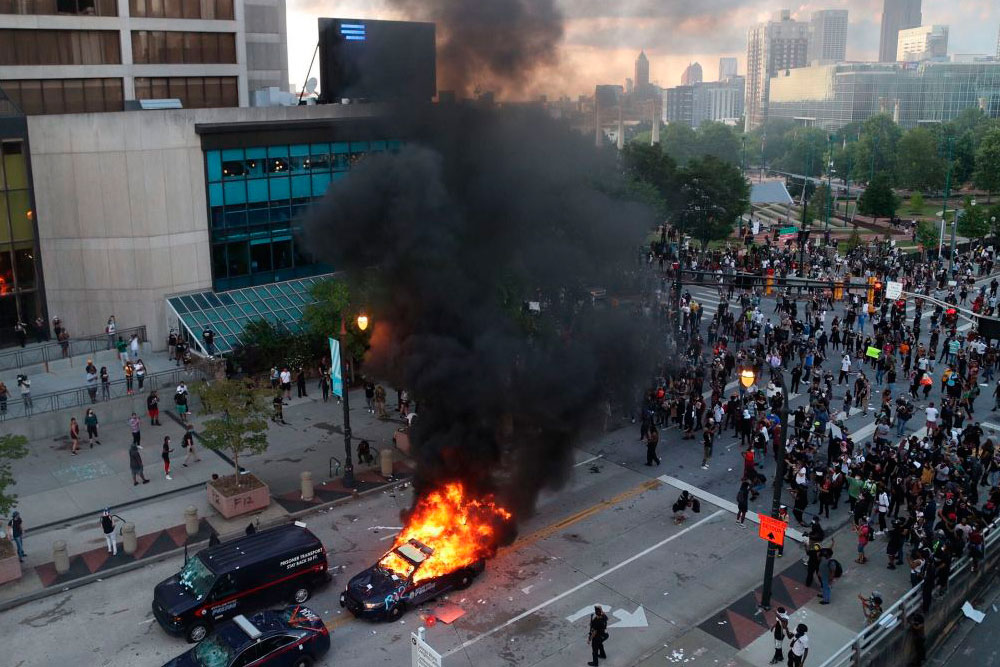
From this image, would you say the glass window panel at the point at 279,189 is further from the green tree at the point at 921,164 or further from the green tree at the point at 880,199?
the green tree at the point at 921,164

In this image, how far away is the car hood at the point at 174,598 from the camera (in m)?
15.3

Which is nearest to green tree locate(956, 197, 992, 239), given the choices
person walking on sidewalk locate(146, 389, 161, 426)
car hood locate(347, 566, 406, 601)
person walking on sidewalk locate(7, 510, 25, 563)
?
person walking on sidewalk locate(146, 389, 161, 426)

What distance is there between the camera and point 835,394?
28.6 meters

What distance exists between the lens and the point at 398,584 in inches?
632

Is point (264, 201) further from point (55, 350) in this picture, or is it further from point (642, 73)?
point (642, 73)

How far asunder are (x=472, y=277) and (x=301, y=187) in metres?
18.3

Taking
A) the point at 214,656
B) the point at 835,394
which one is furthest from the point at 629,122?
the point at 214,656

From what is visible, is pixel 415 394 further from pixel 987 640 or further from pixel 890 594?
pixel 987 640

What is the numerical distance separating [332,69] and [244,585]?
2737 centimetres

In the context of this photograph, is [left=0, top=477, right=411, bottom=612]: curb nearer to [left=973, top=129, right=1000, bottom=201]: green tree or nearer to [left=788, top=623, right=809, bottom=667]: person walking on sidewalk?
[left=788, top=623, right=809, bottom=667]: person walking on sidewalk

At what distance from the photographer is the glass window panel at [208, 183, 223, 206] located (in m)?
33.1

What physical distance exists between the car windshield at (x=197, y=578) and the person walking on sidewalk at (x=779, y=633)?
32.5ft

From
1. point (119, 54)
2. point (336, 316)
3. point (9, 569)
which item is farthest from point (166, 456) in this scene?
point (119, 54)

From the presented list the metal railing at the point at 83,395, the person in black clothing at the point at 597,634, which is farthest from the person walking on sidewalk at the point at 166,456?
the person in black clothing at the point at 597,634
